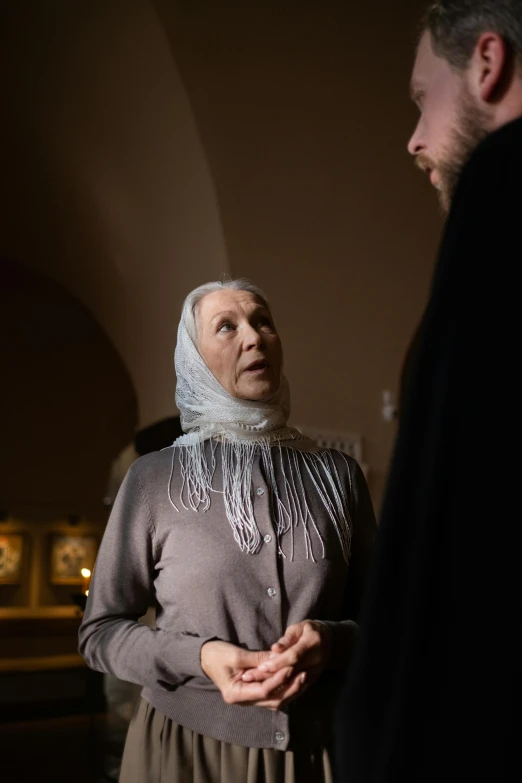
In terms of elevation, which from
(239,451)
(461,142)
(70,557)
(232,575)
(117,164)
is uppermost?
(117,164)

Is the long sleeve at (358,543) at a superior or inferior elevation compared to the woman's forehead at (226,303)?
inferior

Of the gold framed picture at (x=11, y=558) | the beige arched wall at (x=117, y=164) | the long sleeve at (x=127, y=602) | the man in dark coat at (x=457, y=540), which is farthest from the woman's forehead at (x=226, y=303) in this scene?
the gold framed picture at (x=11, y=558)

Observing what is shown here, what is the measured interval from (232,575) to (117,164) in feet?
9.84

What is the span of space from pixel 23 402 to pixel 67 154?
5.16m

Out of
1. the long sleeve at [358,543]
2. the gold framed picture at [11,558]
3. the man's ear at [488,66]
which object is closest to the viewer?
the man's ear at [488,66]

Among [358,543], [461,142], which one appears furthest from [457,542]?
[358,543]

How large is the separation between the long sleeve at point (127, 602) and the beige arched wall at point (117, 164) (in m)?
2.48

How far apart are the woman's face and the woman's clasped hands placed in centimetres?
39

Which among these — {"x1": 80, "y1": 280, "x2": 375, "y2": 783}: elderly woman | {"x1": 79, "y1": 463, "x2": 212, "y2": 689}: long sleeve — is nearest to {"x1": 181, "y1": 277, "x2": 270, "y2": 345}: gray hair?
{"x1": 80, "y1": 280, "x2": 375, "y2": 783}: elderly woman

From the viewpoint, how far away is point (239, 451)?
1.30 meters

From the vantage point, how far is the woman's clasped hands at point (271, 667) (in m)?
1.04

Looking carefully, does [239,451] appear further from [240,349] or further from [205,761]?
[205,761]

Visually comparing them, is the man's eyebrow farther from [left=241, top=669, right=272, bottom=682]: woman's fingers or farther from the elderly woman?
[left=241, top=669, right=272, bottom=682]: woman's fingers

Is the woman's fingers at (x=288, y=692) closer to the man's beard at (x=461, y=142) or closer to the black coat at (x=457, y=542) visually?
the black coat at (x=457, y=542)
